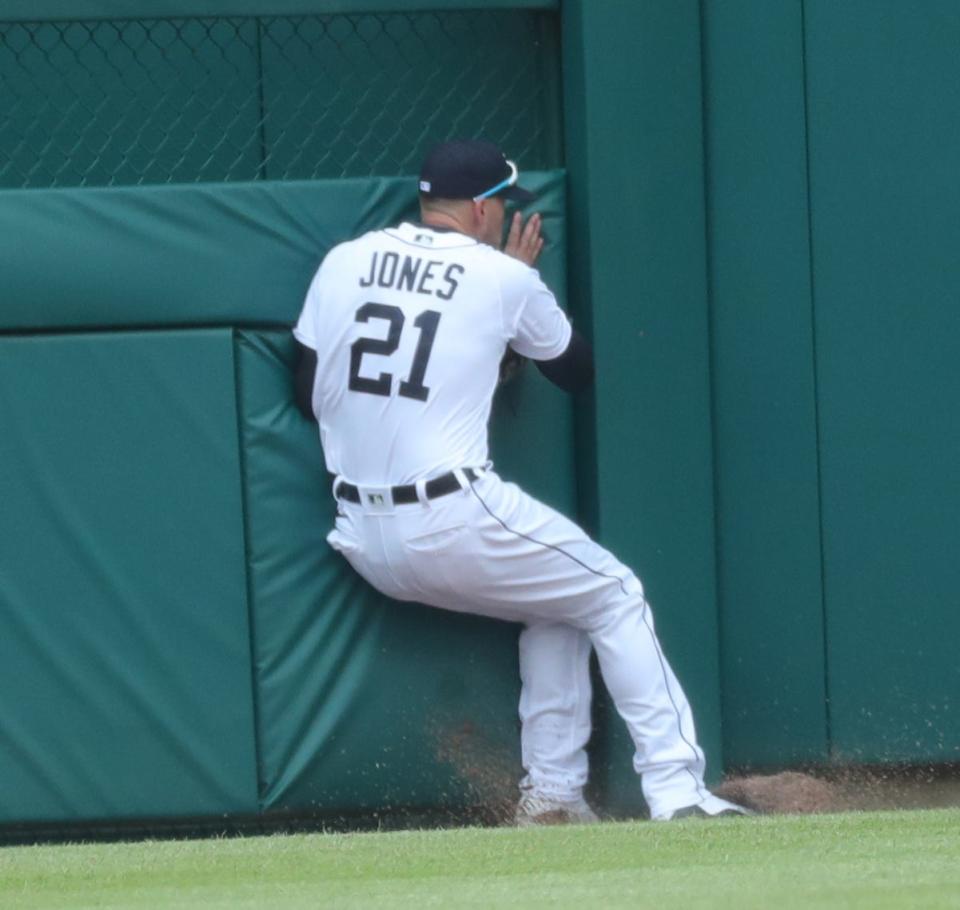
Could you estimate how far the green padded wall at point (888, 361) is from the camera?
5.75 meters

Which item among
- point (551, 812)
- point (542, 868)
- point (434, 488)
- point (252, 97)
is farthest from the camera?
point (252, 97)

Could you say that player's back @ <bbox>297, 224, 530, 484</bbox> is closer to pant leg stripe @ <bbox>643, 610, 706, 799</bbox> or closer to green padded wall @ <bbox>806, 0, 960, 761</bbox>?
pant leg stripe @ <bbox>643, 610, 706, 799</bbox>

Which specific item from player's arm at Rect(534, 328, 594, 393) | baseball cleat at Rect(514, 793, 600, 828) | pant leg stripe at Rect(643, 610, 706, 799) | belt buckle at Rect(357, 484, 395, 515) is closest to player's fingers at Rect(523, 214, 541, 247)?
player's arm at Rect(534, 328, 594, 393)

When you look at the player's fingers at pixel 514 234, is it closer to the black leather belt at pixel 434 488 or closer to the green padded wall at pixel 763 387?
the green padded wall at pixel 763 387

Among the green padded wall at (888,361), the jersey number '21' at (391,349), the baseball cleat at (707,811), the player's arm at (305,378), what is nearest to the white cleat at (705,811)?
the baseball cleat at (707,811)

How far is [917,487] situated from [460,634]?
143cm

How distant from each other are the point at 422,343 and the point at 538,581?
0.71 m

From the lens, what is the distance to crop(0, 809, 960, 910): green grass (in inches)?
148

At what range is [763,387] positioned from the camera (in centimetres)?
577

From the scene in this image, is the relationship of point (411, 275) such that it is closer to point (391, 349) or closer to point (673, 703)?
point (391, 349)

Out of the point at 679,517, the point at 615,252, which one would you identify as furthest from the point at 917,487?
the point at 615,252

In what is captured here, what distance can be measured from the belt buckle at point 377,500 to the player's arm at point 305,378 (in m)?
0.33

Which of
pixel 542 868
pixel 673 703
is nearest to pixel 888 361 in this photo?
pixel 673 703

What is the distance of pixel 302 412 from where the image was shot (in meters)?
5.54
